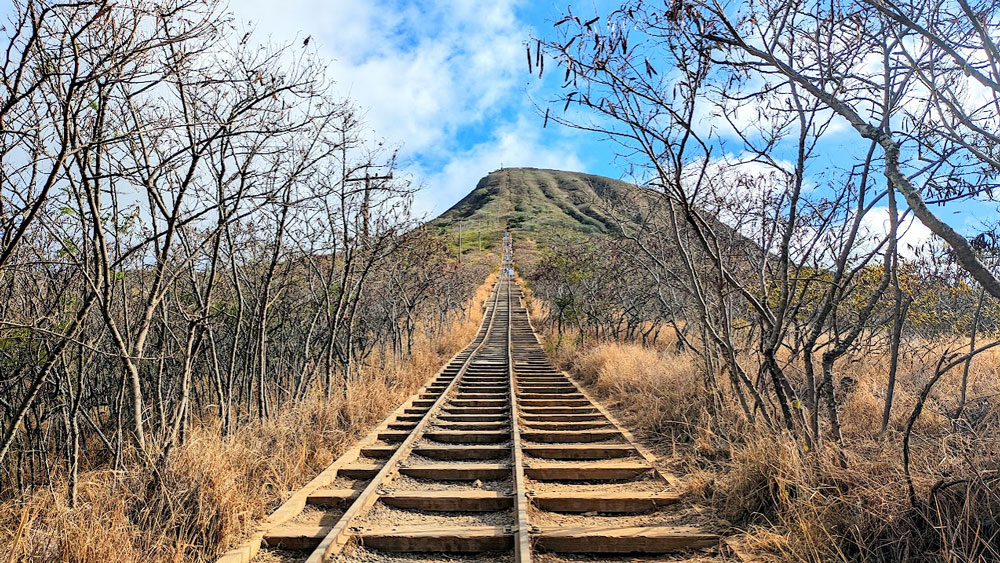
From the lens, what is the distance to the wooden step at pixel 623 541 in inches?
173

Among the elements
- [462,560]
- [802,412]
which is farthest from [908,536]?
[462,560]

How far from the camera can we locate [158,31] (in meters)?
4.04

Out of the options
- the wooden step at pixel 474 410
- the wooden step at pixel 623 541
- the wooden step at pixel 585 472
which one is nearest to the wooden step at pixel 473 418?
the wooden step at pixel 474 410

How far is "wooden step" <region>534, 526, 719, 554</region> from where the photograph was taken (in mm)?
4383

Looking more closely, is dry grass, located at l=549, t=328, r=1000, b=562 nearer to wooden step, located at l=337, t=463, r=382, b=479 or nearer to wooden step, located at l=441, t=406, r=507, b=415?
wooden step, located at l=441, t=406, r=507, b=415

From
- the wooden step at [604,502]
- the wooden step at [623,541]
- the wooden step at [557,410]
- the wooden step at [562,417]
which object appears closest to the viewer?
the wooden step at [623,541]

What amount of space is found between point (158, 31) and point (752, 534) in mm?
5617

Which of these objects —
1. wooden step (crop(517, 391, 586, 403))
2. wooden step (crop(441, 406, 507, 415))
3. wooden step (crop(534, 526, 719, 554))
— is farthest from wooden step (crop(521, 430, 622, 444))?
wooden step (crop(534, 526, 719, 554))

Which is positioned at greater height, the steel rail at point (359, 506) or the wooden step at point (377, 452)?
the steel rail at point (359, 506)

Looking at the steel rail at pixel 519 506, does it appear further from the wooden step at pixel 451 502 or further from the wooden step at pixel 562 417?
the wooden step at pixel 562 417

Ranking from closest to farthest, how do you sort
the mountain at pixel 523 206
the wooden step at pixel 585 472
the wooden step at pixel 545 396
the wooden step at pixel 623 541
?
the wooden step at pixel 623 541 → the wooden step at pixel 585 472 → the wooden step at pixel 545 396 → the mountain at pixel 523 206

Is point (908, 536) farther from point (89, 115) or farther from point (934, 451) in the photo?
point (89, 115)

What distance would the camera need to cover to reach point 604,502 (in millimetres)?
5258

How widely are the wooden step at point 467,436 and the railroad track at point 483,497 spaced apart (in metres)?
0.02
